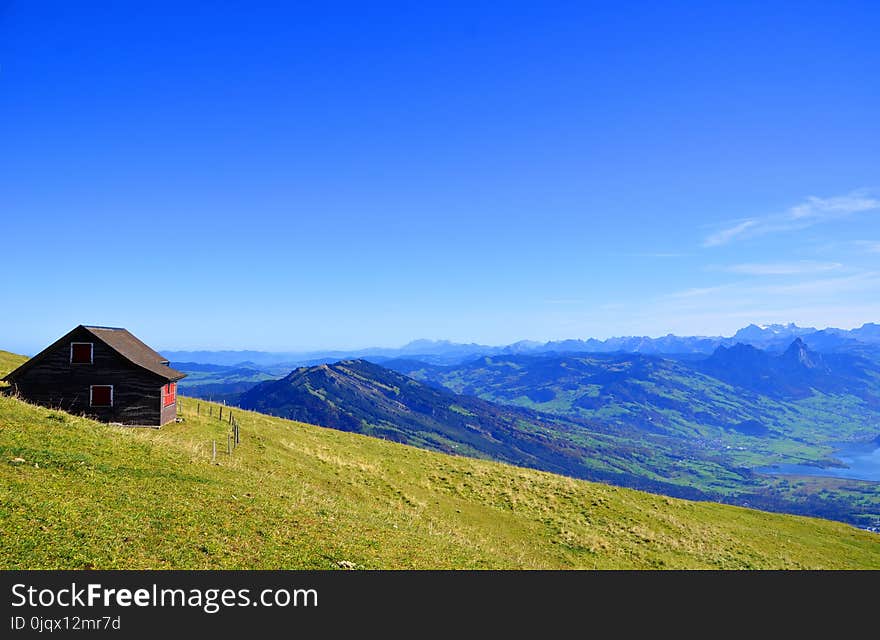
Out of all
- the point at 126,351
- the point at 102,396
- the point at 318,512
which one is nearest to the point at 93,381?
the point at 102,396

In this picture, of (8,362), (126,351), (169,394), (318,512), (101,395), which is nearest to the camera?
(318,512)

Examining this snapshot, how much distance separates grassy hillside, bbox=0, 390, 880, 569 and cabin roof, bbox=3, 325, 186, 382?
615 cm

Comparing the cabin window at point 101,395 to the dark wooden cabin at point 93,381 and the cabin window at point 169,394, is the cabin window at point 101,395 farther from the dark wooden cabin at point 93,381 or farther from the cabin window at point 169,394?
the cabin window at point 169,394

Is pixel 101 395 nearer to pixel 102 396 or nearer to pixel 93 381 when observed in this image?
pixel 102 396

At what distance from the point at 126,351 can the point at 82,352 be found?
11.7 feet

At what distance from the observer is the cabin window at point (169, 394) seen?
48.8 meters

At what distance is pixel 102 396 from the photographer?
4741cm

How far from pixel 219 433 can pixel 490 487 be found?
28435 millimetres

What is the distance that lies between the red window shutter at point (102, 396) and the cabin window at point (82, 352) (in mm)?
2683
